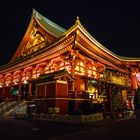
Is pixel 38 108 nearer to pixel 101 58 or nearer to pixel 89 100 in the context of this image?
pixel 89 100

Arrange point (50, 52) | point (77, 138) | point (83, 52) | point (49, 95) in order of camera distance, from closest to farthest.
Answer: point (77, 138)
point (49, 95)
point (83, 52)
point (50, 52)

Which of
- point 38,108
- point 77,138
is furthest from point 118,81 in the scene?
point 77,138

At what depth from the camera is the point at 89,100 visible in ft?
45.2

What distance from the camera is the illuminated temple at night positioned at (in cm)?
1344

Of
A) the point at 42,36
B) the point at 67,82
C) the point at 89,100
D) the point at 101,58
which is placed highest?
the point at 42,36

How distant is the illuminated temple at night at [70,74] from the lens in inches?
529

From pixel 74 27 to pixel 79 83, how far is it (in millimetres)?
5832

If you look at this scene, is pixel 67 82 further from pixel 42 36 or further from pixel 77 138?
pixel 42 36

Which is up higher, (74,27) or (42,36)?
(42,36)

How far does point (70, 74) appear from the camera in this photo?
14586 mm

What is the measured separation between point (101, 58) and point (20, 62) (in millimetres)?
11028

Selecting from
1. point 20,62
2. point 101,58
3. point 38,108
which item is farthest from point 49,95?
point 20,62

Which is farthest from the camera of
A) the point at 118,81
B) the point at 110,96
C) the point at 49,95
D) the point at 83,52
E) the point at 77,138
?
the point at 118,81

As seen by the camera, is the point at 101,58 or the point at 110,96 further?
the point at 101,58
